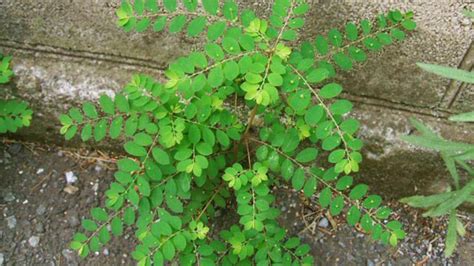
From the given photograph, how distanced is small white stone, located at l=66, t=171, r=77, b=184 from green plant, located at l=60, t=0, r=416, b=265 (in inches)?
23.0

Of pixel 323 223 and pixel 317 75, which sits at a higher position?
pixel 317 75

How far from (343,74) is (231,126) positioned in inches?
21.0

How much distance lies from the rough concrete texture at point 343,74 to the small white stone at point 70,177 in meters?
Result: 0.26

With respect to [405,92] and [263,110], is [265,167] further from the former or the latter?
[405,92]

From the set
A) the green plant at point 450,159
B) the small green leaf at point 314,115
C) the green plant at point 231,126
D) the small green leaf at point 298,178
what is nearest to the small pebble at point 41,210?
the green plant at point 231,126

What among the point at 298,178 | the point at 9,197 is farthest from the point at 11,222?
the point at 298,178

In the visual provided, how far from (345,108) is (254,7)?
534mm

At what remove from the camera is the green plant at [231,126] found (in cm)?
179

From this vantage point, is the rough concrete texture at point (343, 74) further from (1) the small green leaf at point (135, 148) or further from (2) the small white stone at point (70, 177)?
(1) the small green leaf at point (135, 148)

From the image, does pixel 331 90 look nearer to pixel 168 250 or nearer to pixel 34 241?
pixel 168 250

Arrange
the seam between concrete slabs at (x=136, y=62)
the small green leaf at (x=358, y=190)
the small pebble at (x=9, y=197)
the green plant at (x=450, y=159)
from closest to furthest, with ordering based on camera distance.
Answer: the green plant at (x=450, y=159)
the small green leaf at (x=358, y=190)
the seam between concrete slabs at (x=136, y=62)
the small pebble at (x=9, y=197)

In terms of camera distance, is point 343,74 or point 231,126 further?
point 343,74

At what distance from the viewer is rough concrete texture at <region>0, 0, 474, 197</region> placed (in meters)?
2.06

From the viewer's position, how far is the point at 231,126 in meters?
2.03
